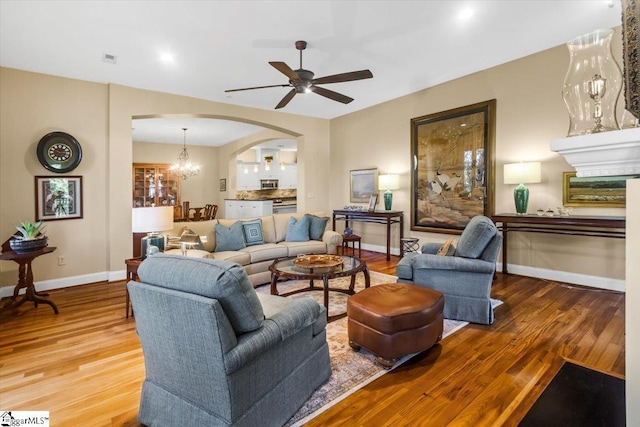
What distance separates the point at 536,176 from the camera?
4066 millimetres

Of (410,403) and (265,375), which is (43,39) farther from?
(410,403)

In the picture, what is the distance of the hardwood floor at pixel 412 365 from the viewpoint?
1.82m

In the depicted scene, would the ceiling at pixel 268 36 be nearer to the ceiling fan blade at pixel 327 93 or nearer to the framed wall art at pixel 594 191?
the ceiling fan blade at pixel 327 93

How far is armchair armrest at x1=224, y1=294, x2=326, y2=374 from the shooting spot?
4.66ft

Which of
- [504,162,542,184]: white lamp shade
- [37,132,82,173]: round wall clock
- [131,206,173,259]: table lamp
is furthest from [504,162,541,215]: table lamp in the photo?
[37,132,82,173]: round wall clock

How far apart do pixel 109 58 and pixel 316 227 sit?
11.4 feet

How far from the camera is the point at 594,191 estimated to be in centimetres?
385

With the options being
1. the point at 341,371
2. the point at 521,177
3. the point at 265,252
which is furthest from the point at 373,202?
the point at 341,371

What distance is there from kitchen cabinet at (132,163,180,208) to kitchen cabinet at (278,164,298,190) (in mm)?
3402

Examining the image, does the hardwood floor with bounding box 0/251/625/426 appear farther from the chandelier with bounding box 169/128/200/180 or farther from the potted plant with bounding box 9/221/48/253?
the chandelier with bounding box 169/128/200/180

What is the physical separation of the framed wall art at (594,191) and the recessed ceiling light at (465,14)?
2.34 meters

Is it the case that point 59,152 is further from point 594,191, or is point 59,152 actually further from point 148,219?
point 594,191

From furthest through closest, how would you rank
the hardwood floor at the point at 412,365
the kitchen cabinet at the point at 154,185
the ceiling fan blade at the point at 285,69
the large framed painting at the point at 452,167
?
the kitchen cabinet at the point at 154,185 → the large framed painting at the point at 452,167 → the ceiling fan blade at the point at 285,69 → the hardwood floor at the point at 412,365

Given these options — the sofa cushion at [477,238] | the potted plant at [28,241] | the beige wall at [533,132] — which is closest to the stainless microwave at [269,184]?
the beige wall at [533,132]
